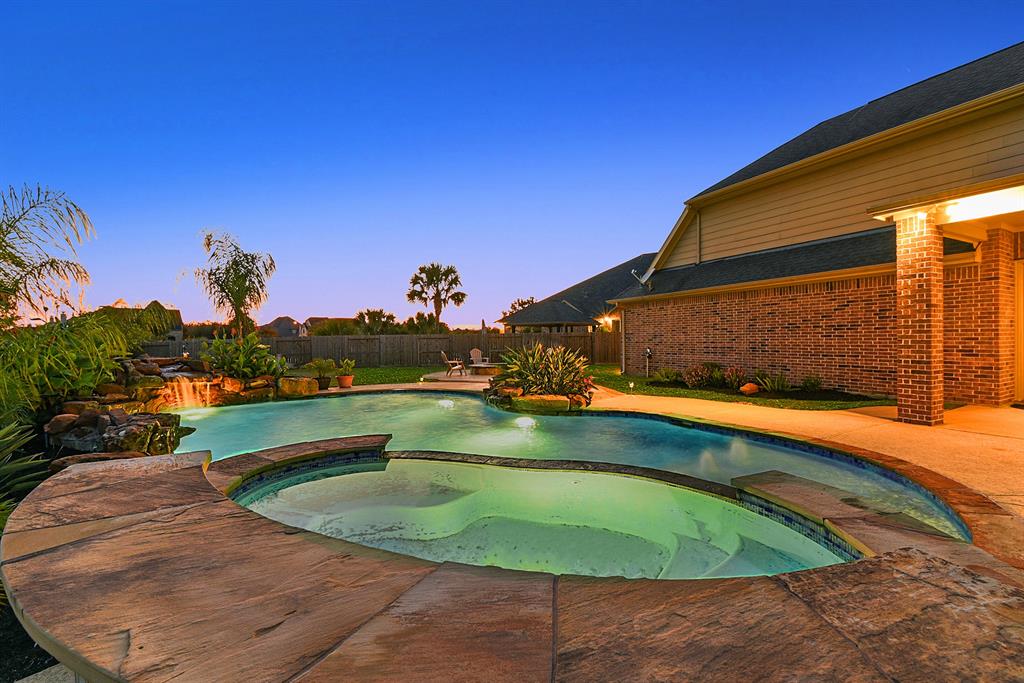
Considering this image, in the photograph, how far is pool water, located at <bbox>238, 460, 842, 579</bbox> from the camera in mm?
3439

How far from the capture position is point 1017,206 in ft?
18.7

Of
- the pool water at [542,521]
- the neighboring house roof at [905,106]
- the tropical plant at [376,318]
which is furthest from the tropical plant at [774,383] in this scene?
the tropical plant at [376,318]

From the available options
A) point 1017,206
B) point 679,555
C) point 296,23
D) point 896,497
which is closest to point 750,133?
point 1017,206

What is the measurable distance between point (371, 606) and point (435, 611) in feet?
0.78

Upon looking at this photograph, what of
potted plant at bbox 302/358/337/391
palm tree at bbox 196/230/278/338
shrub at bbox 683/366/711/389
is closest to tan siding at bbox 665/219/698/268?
shrub at bbox 683/366/711/389

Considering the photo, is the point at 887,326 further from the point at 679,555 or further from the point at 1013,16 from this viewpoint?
the point at 1013,16

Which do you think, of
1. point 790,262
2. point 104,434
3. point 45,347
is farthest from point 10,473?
point 790,262

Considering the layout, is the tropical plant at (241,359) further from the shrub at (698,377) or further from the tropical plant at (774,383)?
the tropical plant at (774,383)

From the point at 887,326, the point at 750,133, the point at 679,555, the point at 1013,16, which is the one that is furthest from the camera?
the point at 750,133

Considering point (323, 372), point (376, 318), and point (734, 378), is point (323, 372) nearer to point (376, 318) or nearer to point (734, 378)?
point (734, 378)

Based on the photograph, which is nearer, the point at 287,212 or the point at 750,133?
the point at 750,133

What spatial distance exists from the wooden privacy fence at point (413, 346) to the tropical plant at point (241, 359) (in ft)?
31.2

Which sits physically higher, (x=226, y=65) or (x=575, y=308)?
(x=226, y=65)

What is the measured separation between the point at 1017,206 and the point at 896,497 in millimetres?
4926
